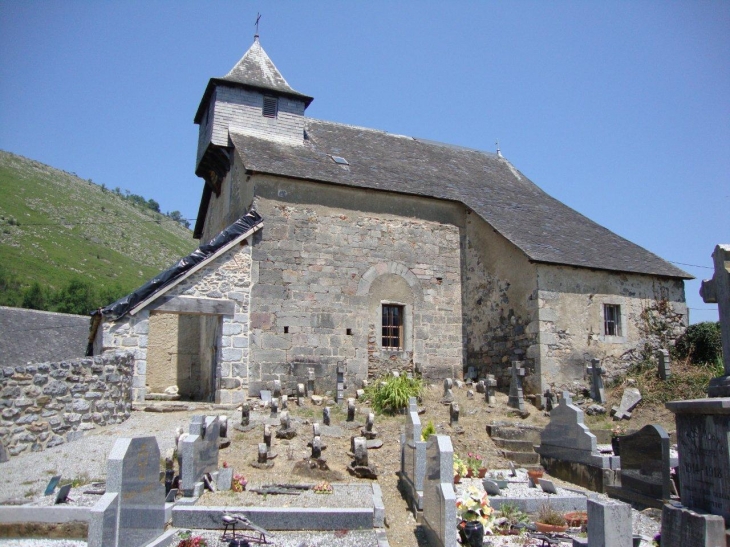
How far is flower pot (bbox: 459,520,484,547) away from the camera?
6957mm

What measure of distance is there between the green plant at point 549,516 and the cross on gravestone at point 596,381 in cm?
740

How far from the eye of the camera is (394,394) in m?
13.6

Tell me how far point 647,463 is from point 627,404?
6039 mm

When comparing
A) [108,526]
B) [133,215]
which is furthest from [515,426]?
[133,215]

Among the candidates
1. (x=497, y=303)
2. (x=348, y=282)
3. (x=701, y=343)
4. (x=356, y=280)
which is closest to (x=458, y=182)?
(x=497, y=303)

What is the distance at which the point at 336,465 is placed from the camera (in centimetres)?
1025

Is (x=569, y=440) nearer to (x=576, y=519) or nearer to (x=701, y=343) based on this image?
(x=576, y=519)

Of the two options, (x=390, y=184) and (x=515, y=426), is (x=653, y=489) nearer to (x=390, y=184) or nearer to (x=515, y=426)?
(x=515, y=426)

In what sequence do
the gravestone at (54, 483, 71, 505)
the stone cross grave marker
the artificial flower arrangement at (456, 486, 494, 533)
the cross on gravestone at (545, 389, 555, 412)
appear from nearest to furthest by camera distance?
1. the stone cross grave marker
2. the artificial flower arrangement at (456, 486, 494, 533)
3. the gravestone at (54, 483, 71, 505)
4. the cross on gravestone at (545, 389, 555, 412)

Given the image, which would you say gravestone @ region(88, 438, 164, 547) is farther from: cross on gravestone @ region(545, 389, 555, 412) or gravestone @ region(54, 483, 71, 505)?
cross on gravestone @ region(545, 389, 555, 412)

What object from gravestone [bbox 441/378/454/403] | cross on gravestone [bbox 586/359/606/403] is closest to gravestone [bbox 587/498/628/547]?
gravestone [bbox 441/378/454/403]

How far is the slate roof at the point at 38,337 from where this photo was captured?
19141 mm

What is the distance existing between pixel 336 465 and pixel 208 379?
288 inches

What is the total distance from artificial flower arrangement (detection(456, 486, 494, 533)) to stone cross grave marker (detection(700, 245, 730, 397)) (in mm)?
2856
